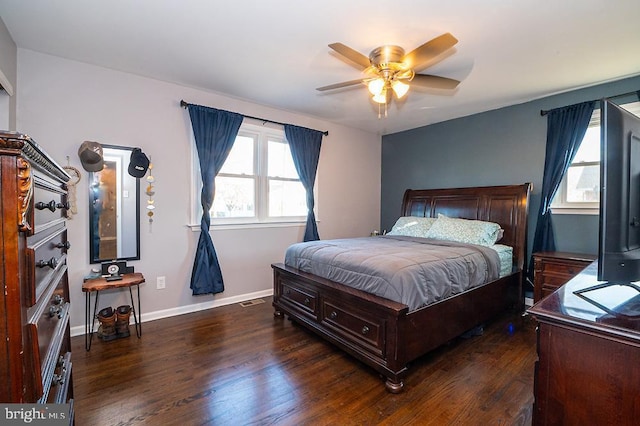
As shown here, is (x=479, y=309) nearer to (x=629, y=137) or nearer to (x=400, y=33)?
(x=629, y=137)

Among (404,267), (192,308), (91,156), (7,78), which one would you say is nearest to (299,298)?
(404,267)

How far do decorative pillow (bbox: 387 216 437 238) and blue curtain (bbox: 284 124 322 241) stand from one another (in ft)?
3.90

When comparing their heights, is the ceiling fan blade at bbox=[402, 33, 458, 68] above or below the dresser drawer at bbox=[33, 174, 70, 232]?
above

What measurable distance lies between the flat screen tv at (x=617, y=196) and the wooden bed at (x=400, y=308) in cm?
116

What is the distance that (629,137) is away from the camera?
1.14m

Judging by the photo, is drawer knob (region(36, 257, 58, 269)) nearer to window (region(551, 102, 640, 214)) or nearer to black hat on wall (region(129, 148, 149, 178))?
black hat on wall (region(129, 148, 149, 178))

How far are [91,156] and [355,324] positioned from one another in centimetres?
279

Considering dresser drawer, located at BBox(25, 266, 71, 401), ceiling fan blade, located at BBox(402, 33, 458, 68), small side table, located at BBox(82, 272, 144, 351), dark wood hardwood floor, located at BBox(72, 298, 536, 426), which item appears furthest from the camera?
small side table, located at BBox(82, 272, 144, 351)

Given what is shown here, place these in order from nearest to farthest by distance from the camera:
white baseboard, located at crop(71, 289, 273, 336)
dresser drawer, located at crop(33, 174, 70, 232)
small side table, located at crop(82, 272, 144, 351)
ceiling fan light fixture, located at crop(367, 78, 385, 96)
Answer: dresser drawer, located at crop(33, 174, 70, 232) < ceiling fan light fixture, located at crop(367, 78, 385, 96) < small side table, located at crop(82, 272, 144, 351) < white baseboard, located at crop(71, 289, 273, 336)

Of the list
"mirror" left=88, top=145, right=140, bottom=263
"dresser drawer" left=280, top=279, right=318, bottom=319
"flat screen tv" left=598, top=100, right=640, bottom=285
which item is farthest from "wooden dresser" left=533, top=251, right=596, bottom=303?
"mirror" left=88, top=145, right=140, bottom=263

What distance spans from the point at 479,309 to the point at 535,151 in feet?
7.04

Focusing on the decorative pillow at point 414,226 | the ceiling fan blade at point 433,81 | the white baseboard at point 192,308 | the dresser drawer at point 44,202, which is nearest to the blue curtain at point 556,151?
the decorative pillow at point 414,226

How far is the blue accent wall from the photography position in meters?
3.35

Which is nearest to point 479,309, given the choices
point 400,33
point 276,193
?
point 400,33
